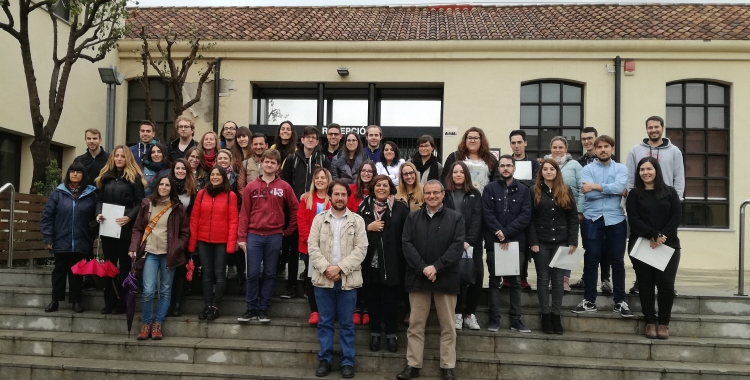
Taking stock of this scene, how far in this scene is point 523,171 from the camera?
291 inches

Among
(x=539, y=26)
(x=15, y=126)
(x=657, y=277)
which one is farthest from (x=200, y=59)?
(x=657, y=277)

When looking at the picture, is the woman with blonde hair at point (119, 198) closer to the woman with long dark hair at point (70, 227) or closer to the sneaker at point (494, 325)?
the woman with long dark hair at point (70, 227)

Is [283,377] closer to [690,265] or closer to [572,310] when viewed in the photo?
[572,310]

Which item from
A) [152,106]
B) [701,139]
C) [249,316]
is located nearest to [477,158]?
[249,316]

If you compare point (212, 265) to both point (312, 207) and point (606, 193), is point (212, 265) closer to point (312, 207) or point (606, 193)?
point (312, 207)

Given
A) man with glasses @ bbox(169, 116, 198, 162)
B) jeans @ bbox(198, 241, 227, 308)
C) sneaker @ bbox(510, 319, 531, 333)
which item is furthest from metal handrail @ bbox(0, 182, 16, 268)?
sneaker @ bbox(510, 319, 531, 333)

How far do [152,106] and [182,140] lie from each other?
28.3 ft

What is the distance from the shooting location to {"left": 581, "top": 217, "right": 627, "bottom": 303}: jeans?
7031 millimetres

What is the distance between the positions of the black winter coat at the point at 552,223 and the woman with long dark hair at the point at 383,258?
1523 mm

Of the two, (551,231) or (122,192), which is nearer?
(551,231)

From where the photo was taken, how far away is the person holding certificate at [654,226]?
662 centimetres

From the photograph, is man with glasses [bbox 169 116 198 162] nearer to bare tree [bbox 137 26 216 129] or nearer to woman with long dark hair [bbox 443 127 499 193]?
woman with long dark hair [bbox 443 127 499 193]

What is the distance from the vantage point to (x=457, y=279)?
6066mm

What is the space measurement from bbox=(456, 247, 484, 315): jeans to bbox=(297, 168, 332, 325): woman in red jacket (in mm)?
1634
